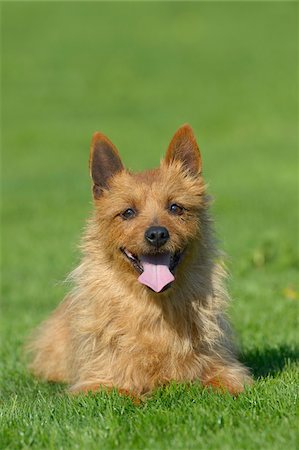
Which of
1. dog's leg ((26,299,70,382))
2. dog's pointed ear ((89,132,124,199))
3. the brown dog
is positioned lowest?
dog's leg ((26,299,70,382))

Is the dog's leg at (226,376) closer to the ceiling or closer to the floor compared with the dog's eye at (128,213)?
closer to the floor

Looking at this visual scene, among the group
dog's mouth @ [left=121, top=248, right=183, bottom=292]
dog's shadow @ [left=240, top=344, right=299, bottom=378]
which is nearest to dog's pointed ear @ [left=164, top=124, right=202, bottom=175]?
dog's mouth @ [left=121, top=248, right=183, bottom=292]

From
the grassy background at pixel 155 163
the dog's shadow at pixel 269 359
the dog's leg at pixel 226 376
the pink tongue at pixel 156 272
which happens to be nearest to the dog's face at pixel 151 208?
the pink tongue at pixel 156 272

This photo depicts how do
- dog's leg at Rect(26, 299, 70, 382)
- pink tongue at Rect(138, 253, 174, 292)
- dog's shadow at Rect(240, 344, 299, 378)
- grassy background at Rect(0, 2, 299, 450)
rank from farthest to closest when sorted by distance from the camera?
1. dog's leg at Rect(26, 299, 70, 382)
2. dog's shadow at Rect(240, 344, 299, 378)
3. pink tongue at Rect(138, 253, 174, 292)
4. grassy background at Rect(0, 2, 299, 450)

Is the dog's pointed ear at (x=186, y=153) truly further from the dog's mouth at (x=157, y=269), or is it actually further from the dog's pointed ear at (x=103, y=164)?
the dog's mouth at (x=157, y=269)

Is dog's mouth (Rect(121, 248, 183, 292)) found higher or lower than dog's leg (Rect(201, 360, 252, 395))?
higher

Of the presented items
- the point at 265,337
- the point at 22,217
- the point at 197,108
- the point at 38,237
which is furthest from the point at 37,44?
the point at 265,337

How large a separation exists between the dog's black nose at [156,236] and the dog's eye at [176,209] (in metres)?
0.33

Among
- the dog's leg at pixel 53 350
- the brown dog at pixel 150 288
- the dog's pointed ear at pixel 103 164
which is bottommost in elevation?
the dog's leg at pixel 53 350

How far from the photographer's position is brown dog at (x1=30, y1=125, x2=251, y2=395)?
5859 mm

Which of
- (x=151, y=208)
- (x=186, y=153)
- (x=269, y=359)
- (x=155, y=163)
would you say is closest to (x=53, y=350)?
(x=269, y=359)

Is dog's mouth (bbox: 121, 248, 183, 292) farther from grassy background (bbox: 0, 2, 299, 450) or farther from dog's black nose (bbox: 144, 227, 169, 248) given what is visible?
grassy background (bbox: 0, 2, 299, 450)

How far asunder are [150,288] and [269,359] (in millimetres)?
1677

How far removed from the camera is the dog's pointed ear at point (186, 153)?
6.09 m
